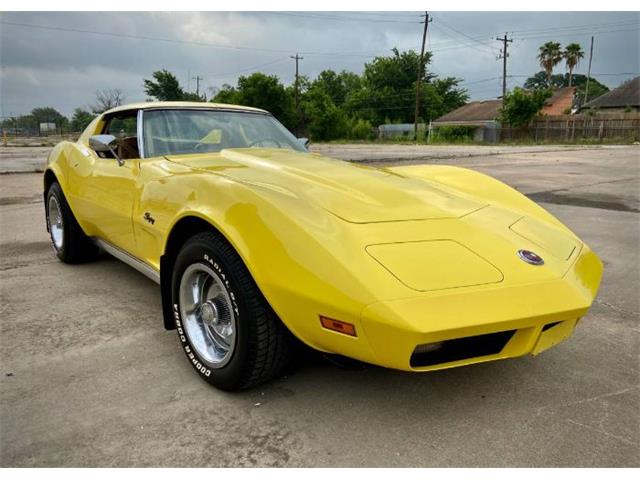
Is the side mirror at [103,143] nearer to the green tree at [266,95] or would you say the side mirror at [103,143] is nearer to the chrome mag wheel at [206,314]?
the chrome mag wheel at [206,314]

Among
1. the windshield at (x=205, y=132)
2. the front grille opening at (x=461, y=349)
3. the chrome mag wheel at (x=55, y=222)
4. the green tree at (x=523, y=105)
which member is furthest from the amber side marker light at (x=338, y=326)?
the green tree at (x=523, y=105)

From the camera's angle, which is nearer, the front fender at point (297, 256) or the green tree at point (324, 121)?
the front fender at point (297, 256)

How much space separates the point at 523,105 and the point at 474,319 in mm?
43965

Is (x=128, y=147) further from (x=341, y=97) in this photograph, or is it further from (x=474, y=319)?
(x=341, y=97)

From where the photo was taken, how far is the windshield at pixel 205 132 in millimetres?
3170

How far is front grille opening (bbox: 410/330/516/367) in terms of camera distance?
5.80 feet

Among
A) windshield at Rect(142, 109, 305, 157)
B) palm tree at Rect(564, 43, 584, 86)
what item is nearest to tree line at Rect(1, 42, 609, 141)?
palm tree at Rect(564, 43, 584, 86)

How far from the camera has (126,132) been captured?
3.68 metres

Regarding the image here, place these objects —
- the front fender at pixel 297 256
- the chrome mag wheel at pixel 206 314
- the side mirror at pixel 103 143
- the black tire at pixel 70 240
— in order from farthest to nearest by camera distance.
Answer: the black tire at pixel 70 240, the side mirror at pixel 103 143, the chrome mag wheel at pixel 206 314, the front fender at pixel 297 256

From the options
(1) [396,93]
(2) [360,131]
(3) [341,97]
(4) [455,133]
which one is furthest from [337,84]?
(4) [455,133]

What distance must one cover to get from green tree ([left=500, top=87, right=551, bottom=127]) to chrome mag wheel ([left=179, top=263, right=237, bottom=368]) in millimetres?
43635

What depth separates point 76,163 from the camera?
3850mm

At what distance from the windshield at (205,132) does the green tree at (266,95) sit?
5029 cm
